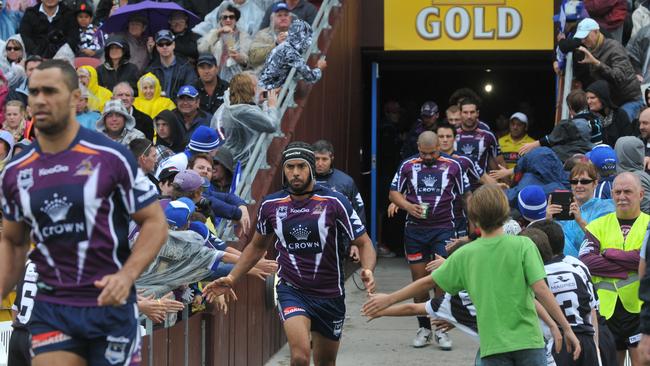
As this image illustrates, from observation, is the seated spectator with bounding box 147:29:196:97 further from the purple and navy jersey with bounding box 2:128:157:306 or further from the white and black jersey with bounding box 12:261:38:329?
the purple and navy jersey with bounding box 2:128:157:306

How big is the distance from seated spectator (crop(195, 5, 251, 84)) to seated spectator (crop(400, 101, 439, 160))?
9.37ft

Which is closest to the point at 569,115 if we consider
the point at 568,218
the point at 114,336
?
the point at 568,218

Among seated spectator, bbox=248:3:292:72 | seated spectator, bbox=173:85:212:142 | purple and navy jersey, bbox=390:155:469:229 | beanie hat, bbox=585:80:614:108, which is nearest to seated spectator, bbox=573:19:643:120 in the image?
beanie hat, bbox=585:80:614:108

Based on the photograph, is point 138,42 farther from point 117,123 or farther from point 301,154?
point 301,154

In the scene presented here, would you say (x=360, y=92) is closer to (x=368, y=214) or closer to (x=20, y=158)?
(x=368, y=214)

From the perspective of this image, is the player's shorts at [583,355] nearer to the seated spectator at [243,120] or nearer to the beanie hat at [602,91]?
the seated spectator at [243,120]

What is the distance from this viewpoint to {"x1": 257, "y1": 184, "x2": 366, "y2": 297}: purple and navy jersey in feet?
32.7

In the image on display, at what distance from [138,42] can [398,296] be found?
10.00 m

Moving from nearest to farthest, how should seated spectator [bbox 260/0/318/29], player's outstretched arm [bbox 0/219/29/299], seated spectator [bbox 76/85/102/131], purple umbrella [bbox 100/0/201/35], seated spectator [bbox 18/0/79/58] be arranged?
player's outstretched arm [bbox 0/219/29/299]
seated spectator [bbox 76/85/102/131]
purple umbrella [bbox 100/0/201/35]
seated spectator [bbox 260/0/318/29]
seated spectator [bbox 18/0/79/58]

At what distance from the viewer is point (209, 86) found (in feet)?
50.1

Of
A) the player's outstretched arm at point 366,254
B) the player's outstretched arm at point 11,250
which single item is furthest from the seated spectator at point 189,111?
the player's outstretched arm at point 11,250

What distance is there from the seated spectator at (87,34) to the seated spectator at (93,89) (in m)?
2.11

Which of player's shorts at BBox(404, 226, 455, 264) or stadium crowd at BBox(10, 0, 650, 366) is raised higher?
stadium crowd at BBox(10, 0, 650, 366)

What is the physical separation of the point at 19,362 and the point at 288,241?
111 inches
